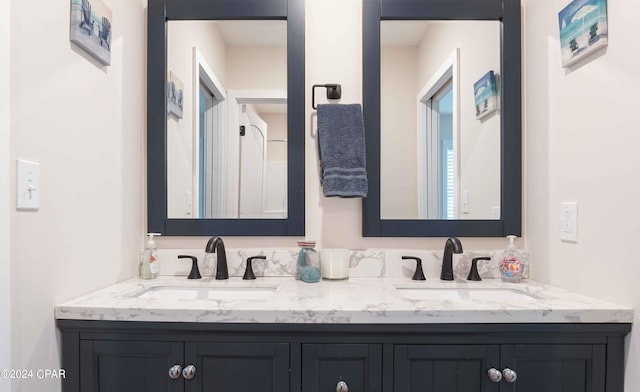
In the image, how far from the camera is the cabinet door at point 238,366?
3.24 feet

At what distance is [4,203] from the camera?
0.81 meters

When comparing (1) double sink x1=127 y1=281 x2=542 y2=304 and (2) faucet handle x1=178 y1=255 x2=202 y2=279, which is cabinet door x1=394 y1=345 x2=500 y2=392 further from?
(2) faucet handle x1=178 y1=255 x2=202 y2=279

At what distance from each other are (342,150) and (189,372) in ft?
2.98

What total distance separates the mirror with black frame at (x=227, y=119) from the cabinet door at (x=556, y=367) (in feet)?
2.76

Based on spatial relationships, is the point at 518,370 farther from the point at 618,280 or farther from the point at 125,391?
the point at 125,391

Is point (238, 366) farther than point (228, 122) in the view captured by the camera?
No

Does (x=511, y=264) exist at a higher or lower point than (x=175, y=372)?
higher

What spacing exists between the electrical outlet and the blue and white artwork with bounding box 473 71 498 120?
474mm

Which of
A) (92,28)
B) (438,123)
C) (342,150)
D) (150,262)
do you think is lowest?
(150,262)

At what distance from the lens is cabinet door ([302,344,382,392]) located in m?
0.99

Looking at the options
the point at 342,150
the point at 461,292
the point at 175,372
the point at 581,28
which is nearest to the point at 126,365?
the point at 175,372

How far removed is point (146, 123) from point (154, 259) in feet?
1.83

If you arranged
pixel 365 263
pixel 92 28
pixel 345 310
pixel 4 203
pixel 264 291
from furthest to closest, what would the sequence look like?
pixel 365 263, pixel 264 291, pixel 92 28, pixel 345 310, pixel 4 203

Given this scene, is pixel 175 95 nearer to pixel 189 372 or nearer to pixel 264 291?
pixel 264 291
